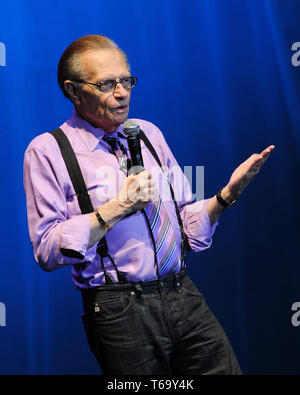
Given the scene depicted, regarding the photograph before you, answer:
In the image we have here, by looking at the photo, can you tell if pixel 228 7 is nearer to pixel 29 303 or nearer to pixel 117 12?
pixel 117 12

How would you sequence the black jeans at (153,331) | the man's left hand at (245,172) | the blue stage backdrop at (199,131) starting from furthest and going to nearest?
the blue stage backdrop at (199,131) → the man's left hand at (245,172) → the black jeans at (153,331)

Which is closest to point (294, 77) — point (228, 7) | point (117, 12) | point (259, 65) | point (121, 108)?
point (259, 65)

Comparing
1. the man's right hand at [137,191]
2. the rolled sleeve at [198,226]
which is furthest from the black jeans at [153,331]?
the man's right hand at [137,191]

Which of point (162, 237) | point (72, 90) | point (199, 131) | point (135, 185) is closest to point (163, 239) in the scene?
point (162, 237)

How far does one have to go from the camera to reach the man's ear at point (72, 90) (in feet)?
6.20

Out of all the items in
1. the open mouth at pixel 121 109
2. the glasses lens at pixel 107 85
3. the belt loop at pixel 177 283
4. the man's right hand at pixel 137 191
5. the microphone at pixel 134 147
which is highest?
the glasses lens at pixel 107 85

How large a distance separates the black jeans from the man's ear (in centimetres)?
59

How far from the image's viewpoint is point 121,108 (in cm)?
184

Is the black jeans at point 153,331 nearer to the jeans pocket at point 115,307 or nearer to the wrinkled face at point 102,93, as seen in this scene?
the jeans pocket at point 115,307

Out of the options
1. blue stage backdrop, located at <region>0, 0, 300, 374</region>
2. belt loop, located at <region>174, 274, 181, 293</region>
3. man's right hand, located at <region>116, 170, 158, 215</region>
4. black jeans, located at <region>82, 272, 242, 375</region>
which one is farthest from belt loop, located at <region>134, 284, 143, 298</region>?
blue stage backdrop, located at <region>0, 0, 300, 374</region>

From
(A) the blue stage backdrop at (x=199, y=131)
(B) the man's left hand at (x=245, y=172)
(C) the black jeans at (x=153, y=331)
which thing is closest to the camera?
(C) the black jeans at (x=153, y=331)

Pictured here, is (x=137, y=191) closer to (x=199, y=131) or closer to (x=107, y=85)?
(x=107, y=85)

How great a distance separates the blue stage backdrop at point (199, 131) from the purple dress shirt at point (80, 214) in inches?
36.3

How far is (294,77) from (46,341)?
5.66ft
